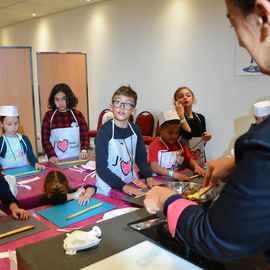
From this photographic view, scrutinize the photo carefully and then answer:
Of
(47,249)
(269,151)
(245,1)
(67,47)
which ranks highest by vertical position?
(67,47)

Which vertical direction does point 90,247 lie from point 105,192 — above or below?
above

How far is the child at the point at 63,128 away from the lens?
104 inches

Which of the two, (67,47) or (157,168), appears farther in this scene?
(67,47)

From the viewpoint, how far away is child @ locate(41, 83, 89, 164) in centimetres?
264

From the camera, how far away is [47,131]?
8.68 ft

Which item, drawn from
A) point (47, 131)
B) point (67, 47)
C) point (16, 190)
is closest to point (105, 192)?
point (16, 190)

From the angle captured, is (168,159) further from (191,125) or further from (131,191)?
(191,125)

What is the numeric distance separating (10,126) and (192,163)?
133 cm

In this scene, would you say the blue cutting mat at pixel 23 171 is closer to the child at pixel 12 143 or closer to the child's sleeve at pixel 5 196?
the child at pixel 12 143

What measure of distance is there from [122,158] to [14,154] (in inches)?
37.2

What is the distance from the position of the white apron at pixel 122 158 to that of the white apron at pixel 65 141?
919 mm

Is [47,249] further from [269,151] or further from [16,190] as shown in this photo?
[16,190]

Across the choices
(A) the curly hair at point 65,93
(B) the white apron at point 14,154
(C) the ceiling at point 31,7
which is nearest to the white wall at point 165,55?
(C) the ceiling at point 31,7

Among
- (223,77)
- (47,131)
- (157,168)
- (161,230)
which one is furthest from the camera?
(223,77)
